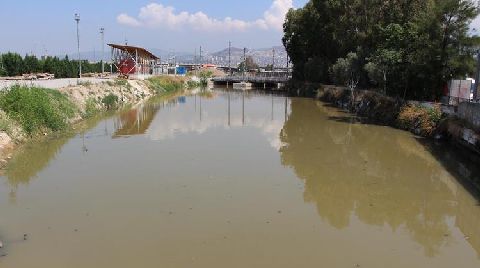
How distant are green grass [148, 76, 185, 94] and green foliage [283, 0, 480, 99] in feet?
67.6

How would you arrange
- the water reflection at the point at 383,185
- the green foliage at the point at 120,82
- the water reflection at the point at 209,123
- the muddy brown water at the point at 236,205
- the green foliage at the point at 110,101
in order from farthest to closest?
the green foliage at the point at 120,82 < the green foliage at the point at 110,101 < the water reflection at the point at 209,123 < the water reflection at the point at 383,185 < the muddy brown water at the point at 236,205

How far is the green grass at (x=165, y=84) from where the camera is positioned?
63.2 m

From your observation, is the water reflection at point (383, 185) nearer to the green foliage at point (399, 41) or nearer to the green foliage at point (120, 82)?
the green foliage at point (399, 41)

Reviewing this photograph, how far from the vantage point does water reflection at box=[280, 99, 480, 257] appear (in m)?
11.6

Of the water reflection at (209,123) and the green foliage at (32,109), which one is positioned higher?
the green foliage at (32,109)

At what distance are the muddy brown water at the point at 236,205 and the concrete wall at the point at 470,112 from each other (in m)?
1.66

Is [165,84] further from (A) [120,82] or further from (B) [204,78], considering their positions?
(B) [204,78]

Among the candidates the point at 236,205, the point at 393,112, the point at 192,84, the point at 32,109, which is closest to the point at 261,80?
the point at 192,84

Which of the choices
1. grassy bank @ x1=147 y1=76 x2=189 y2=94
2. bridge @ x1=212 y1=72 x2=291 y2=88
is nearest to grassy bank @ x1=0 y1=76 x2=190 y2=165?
grassy bank @ x1=147 y1=76 x2=189 y2=94

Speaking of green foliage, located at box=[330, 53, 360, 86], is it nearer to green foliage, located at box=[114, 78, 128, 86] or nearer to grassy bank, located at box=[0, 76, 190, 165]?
grassy bank, located at box=[0, 76, 190, 165]

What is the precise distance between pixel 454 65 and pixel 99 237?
23.6 meters

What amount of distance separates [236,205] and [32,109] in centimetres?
1395

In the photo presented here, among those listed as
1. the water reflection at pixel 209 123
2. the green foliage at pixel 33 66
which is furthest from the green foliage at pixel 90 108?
the green foliage at pixel 33 66

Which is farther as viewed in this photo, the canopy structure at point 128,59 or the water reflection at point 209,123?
the canopy structure at point 128,59
